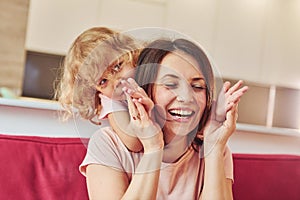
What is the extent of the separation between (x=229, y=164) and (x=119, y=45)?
35 centimetres

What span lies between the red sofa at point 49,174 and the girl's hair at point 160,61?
Result: 0.32 m

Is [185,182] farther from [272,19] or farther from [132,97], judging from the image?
[272,19]

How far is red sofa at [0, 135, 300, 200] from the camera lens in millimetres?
946

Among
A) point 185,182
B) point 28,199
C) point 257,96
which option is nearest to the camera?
point 185,182

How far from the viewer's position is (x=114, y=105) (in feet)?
2.27

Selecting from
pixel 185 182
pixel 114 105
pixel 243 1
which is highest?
pixel 243 1

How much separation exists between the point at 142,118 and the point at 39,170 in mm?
419

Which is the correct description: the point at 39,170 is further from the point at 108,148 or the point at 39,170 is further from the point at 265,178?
the point at 265,178

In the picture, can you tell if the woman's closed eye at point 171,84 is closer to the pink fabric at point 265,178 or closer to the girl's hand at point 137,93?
the girl's hand at point 137,93

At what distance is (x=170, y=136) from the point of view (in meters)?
0.71

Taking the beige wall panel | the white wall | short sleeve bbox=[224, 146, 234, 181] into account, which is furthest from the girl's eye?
the white wall

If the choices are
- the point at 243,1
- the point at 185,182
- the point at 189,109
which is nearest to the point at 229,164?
the point at 185,182

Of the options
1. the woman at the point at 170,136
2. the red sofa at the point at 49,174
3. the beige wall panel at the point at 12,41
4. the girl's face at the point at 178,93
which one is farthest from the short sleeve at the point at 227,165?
the beige wall panel at the point at 12,41

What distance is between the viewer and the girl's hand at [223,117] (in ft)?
2.45
